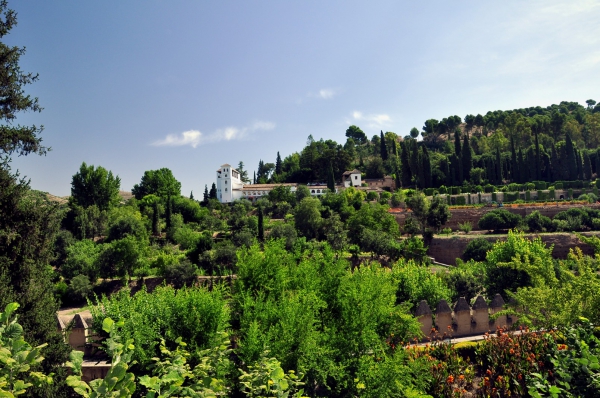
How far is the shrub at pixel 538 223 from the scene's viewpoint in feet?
108

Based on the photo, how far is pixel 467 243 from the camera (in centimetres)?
3117

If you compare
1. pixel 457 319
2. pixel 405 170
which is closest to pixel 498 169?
pixel 405 170

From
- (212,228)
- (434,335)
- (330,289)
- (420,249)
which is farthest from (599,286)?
(212,228)

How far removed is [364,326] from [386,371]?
5.96ft

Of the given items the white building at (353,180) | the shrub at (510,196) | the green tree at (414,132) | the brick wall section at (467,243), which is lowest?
the brick wall section at (467,243)

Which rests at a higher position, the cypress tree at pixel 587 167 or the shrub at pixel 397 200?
the cypress tree at pixel 587 167

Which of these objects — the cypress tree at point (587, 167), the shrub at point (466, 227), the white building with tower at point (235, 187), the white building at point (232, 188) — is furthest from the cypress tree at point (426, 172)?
the cypress tree at point (587, 167)

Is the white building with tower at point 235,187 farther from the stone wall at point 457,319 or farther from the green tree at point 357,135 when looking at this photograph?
the stone wall at point 457,319

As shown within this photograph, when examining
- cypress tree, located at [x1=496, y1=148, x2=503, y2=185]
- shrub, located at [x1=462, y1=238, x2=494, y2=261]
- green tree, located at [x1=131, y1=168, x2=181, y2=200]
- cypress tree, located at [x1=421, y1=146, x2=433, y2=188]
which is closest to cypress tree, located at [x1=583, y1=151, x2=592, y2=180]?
cypress tree, located at [x1=496, y1=148, x2=503, y2=185]

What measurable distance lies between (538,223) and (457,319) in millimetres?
24737

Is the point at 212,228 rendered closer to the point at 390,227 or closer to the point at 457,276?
the point at 390,227

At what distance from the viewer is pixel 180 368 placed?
12.4 ft

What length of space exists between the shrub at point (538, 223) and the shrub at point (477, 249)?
19.3 feet

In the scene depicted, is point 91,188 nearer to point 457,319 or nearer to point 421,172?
point 421,172
